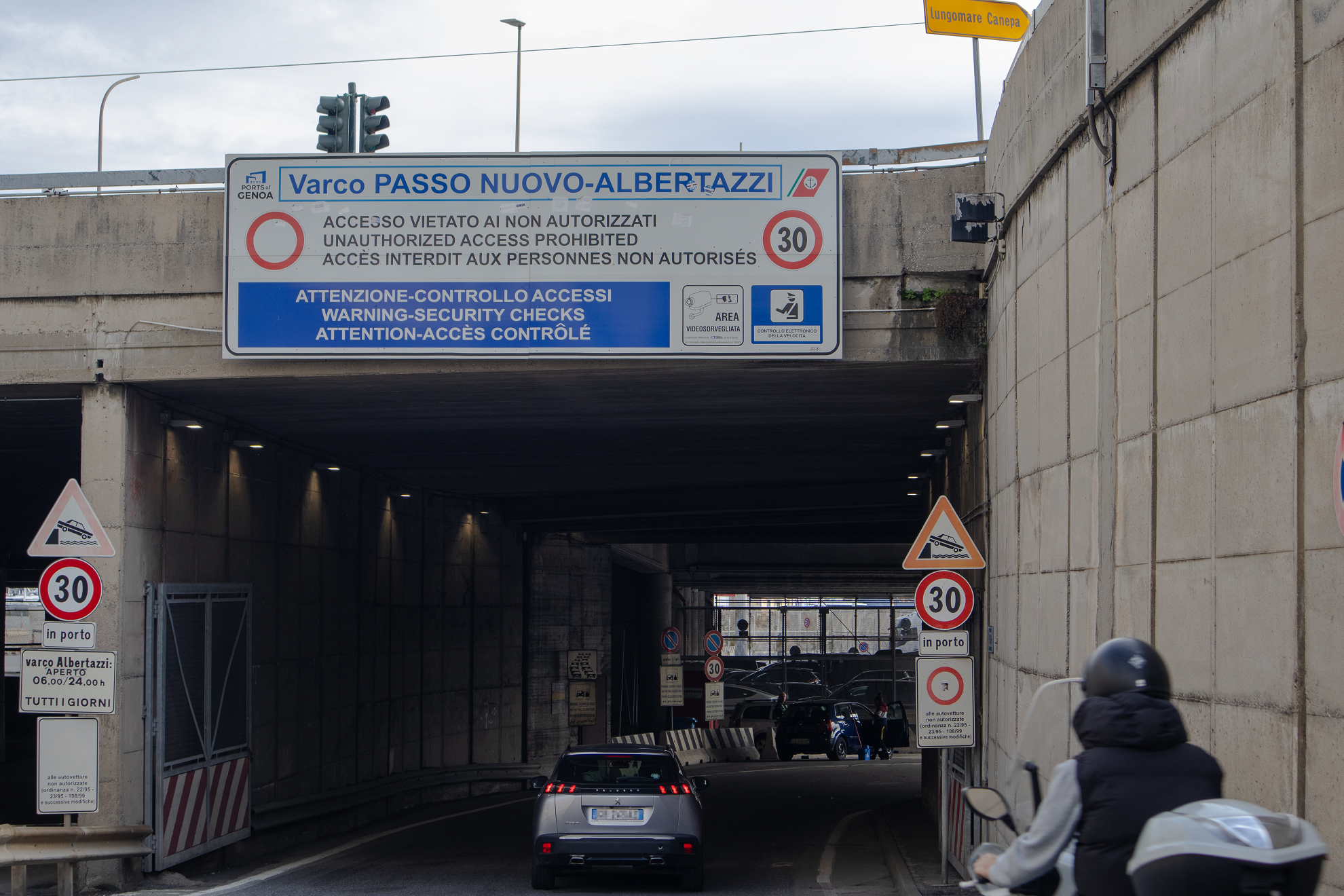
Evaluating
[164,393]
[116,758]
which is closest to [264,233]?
[164,393]

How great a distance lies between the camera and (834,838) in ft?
56.9

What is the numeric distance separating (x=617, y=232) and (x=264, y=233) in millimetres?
3297

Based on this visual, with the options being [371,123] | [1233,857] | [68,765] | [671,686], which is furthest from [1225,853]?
[671,686]

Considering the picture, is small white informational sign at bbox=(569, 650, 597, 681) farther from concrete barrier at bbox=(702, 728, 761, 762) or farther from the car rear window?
the car rear window

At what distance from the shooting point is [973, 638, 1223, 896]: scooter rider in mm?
4047

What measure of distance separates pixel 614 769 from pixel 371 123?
26.2 ft

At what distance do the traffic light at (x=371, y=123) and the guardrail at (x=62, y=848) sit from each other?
7872 mm

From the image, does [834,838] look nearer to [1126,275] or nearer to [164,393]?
[164,393]

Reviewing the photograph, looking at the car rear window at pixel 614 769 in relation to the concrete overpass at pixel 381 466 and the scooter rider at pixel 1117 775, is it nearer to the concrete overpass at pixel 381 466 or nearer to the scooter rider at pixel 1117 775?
the concrete overpass at pixel 381 466

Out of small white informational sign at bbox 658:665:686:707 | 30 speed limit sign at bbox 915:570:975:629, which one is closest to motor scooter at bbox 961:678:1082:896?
30 speed limit sign at bbox 915:570:975:629

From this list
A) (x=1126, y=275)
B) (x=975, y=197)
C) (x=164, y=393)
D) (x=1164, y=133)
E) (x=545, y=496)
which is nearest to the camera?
(x=1164, y=133)

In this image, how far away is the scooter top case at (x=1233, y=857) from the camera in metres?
3.56

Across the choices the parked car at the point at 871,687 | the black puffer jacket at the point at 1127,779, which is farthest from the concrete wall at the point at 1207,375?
the parked car at the point at 871,687

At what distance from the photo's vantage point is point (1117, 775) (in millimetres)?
4090
